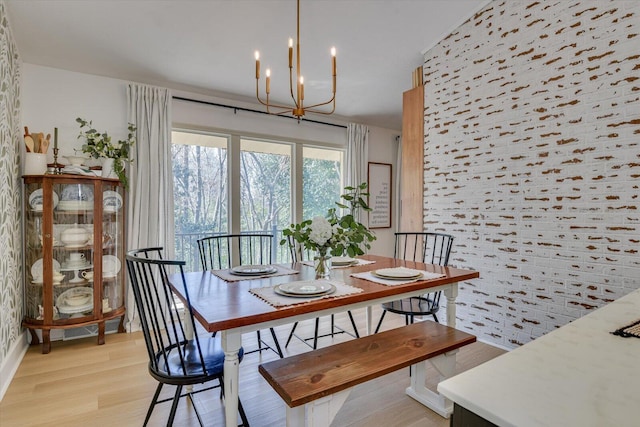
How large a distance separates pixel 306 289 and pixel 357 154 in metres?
3.48

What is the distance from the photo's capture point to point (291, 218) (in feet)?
14.7

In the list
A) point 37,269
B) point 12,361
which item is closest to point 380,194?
point 37,269

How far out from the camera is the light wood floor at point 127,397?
1972 millimetres

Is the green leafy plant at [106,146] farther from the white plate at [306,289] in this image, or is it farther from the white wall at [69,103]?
the white plate at [306,289]

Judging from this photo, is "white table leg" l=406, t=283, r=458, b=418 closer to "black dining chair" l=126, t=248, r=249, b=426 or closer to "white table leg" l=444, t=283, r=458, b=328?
"white table leg" l=444, t=283, r=458, b=328

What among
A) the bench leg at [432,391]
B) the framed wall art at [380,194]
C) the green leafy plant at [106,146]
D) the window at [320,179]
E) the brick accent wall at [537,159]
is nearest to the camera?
the bench leg at [432,391]

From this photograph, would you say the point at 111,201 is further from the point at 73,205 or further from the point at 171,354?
the point at 171,354

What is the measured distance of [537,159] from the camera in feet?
8.90

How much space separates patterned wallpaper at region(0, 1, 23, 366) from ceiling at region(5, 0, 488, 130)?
29cm

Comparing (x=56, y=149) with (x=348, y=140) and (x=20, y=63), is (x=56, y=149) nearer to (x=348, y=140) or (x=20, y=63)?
(x=20, y=63)

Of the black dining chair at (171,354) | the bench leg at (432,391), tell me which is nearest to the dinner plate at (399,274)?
the bench leg at (432,391)

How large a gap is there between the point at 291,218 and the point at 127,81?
2.33 m

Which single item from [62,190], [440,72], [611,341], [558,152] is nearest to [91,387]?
[62,190]

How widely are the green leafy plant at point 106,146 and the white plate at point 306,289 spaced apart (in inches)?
88.5
